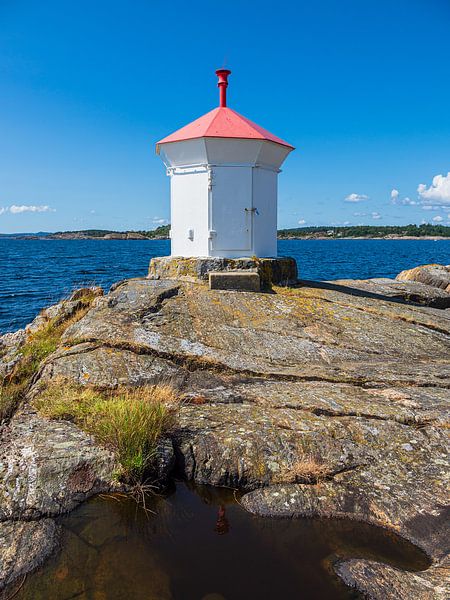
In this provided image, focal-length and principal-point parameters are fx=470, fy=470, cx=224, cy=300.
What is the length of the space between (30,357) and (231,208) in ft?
18.8

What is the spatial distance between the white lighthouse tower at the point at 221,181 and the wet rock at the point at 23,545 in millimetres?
7998

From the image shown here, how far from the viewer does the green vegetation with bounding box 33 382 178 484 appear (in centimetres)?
506

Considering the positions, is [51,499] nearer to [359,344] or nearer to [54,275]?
[359,344]

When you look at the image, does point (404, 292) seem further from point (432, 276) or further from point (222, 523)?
point (222, 523)

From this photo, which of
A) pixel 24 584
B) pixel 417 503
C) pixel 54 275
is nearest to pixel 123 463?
pixel 24 584

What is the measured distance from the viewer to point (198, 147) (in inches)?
444

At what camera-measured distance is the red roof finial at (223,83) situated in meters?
12.0

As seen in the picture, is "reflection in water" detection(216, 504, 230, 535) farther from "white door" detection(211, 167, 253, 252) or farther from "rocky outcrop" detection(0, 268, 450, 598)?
"white door" detection(211, 167, 253, 252)

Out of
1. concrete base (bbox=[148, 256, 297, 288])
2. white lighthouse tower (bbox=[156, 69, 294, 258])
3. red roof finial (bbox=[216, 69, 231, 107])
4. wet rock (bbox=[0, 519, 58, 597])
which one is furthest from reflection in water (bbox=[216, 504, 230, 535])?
red roof finial (bbox=[216, 69, 231, 107])

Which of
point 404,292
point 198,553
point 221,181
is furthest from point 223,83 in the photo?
point 198,553

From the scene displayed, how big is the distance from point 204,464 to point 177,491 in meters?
0.42

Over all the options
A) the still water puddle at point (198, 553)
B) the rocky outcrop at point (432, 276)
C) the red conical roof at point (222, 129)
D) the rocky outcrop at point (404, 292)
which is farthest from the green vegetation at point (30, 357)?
the rocky outcrop at point (432, 276)

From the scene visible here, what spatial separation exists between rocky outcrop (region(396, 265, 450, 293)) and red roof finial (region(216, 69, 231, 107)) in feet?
29.1

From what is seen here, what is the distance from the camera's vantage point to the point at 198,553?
4.29 meters
